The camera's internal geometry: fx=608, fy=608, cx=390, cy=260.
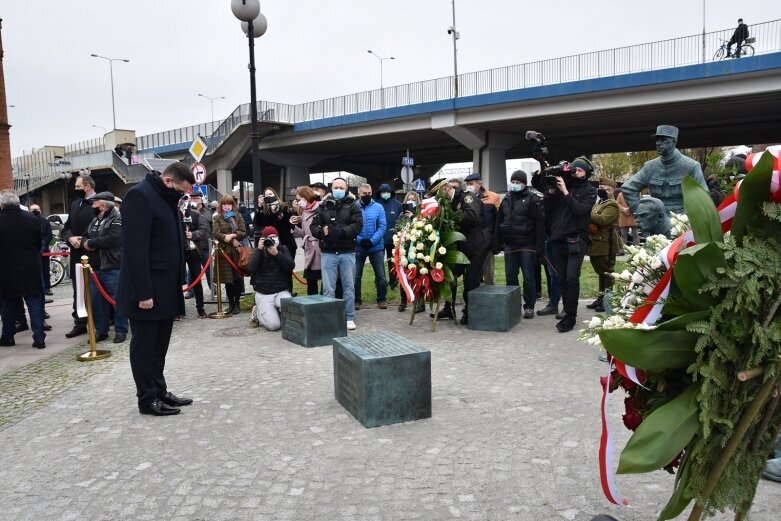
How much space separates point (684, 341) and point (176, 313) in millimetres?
4026

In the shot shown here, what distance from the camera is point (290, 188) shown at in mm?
43656

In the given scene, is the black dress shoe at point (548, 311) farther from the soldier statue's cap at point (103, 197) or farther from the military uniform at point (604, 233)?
the soldier statue's cap at point (103, 197)

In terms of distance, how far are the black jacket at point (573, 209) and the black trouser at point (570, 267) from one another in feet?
0.40

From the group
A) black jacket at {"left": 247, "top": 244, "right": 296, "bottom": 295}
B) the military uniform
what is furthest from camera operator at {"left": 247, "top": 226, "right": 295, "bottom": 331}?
the military uniform

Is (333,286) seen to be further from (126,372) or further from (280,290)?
(126,372)

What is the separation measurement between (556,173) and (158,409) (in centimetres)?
524

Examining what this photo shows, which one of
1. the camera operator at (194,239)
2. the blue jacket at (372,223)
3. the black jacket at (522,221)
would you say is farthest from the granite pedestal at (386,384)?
the camera operator at (194,239)

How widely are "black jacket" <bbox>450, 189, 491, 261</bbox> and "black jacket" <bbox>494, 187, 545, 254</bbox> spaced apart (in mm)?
290

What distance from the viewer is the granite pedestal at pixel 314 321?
7215 mm

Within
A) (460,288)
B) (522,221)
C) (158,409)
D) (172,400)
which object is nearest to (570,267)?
(522,221)

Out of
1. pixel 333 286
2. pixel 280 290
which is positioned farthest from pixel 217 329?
pixel 333 286

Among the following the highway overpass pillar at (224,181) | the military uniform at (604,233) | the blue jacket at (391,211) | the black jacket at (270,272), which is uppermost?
the highway overpass pillar at (224,181)

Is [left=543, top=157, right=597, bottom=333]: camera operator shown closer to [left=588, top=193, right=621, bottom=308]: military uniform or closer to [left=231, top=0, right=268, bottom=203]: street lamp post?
[left=588, top=193, right=621, bottom=308]: military uniform

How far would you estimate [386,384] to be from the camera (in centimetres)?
454
